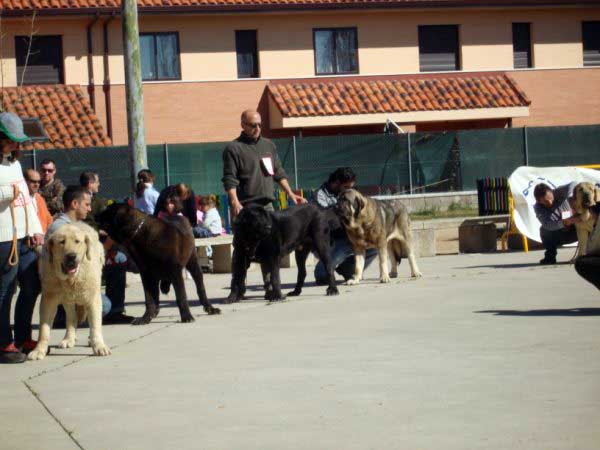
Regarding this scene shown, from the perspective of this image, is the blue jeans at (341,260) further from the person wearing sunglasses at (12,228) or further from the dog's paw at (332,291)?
the person wearing sunglasses at (12,228)

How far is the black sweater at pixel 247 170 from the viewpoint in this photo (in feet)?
45.9

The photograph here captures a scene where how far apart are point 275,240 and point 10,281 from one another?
4.11 metres

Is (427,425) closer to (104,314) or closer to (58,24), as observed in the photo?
(104,314)

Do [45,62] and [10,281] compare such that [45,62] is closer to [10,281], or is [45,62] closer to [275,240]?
[275,240]

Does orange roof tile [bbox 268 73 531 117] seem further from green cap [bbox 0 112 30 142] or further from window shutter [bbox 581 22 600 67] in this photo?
green cap [bbox 0 112 30 142]

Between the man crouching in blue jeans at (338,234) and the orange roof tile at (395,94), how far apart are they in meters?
17.0

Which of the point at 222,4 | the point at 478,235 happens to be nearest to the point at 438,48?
the point at 222,4

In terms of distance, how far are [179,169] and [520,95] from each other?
12.8m

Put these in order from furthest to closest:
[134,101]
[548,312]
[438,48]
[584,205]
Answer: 1. [438,48]
2. [134,101]
3. [584,205]
4. [548,312]

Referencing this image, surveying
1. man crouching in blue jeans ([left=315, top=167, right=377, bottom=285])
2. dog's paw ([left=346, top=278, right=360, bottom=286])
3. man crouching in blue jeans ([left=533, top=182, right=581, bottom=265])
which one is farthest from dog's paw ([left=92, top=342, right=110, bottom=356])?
man crouching in blue jeans ([left=533, top=182, right=581, bottom=265])

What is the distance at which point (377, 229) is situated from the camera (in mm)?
15508

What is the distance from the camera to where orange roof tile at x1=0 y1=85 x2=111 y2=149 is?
31.0 metres

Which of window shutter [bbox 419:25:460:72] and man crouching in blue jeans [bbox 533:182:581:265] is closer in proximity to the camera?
man crouching in blue jeans [bbox 533:182:581:265]

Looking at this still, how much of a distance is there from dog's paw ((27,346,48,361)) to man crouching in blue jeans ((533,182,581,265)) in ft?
29.6
